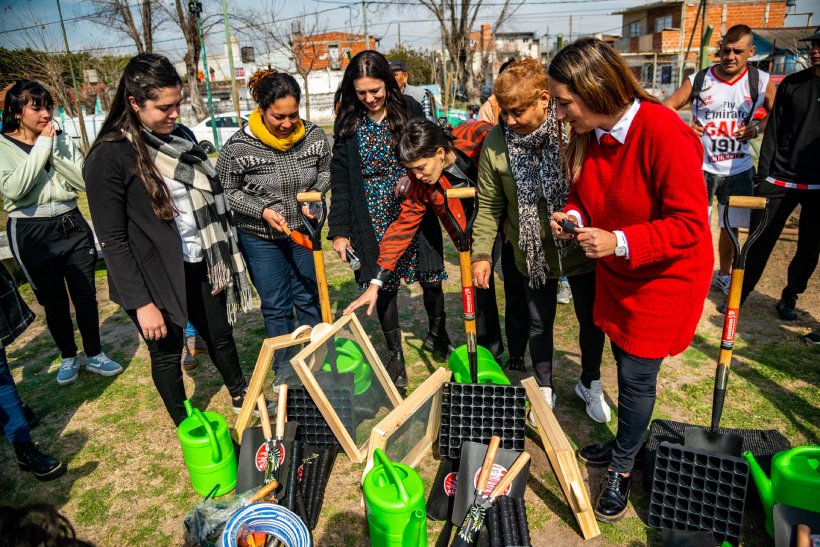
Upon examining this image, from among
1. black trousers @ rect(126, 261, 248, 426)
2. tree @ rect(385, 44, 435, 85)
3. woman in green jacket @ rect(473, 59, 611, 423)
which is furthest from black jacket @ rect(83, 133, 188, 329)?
tree @ rect(385, 44, 435, 85)

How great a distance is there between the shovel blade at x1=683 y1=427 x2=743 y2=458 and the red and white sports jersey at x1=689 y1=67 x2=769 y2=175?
9.02 ft

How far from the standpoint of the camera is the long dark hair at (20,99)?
3439mm

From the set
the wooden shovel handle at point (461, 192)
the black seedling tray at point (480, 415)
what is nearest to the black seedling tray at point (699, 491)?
the black seedling tray at point (480, 415)

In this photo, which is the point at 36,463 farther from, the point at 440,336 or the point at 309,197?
the point at 440,336

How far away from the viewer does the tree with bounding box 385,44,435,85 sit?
125ft

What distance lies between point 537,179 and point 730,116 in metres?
2.67

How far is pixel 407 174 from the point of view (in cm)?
319

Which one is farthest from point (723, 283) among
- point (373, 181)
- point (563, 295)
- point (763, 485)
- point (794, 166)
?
point (373, 181)

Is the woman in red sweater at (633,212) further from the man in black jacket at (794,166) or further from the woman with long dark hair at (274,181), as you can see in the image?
the man in black jacket at (794,166)

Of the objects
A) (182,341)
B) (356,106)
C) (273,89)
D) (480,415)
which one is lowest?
(480,415)

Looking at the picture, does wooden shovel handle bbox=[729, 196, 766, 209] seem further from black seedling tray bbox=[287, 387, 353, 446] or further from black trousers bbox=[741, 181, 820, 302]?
black seedling tray bbox=[287, 387, 353, 446]

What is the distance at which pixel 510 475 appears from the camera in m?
2.30

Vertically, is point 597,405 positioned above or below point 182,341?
below

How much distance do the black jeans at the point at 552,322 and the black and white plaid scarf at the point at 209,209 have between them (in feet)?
5.51
